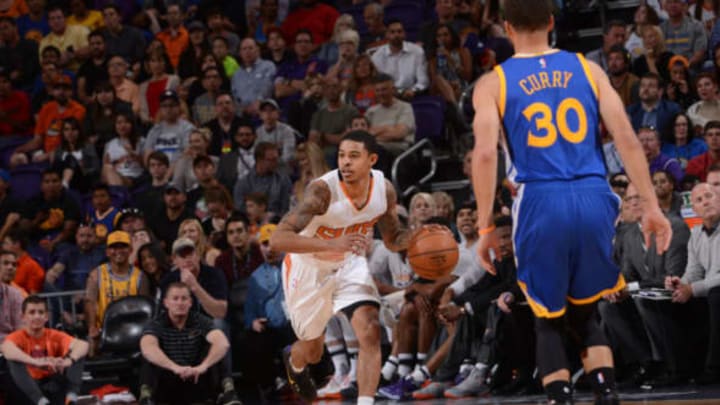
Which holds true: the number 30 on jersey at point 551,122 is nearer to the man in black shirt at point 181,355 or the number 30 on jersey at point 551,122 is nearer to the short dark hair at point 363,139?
the short dark hair at point 363,139

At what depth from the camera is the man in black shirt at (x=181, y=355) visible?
989 centimetres

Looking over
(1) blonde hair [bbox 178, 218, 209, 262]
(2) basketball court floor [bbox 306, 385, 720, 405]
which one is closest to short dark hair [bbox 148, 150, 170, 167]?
(1) blonde hair [bbox 178, 218, 209, 262]

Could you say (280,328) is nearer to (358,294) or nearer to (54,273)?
(54,273)

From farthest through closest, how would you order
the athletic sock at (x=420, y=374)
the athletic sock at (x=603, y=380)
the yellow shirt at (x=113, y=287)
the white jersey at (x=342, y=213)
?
the yellow shirt at (x=113, y=287)
the athletic sock at (x=420, y=374)
the white jersey at (x=342, y=213)
the athletic sock at (x=603, y=380)

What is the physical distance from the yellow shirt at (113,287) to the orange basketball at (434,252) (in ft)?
12.6

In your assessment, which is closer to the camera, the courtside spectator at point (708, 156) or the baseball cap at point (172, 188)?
the courtside spectator at point (708, 156)

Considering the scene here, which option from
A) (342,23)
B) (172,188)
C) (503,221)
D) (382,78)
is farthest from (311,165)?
(342,23)

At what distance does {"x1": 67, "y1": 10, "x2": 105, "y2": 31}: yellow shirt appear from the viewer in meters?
16.5

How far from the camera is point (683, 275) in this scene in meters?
9.22

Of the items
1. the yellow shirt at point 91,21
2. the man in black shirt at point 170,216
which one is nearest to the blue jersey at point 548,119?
the man in black shirt at point 170,216

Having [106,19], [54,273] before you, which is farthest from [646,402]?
[106,19]

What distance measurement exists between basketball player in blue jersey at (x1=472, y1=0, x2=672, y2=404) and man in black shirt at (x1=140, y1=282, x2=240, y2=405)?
18.0ft

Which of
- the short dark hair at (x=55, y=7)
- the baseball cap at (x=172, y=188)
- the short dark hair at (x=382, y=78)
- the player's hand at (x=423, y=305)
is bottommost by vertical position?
the player's hand at (x=423, y=305)

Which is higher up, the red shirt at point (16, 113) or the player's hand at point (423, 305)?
the red shirt at point (16, 113)
